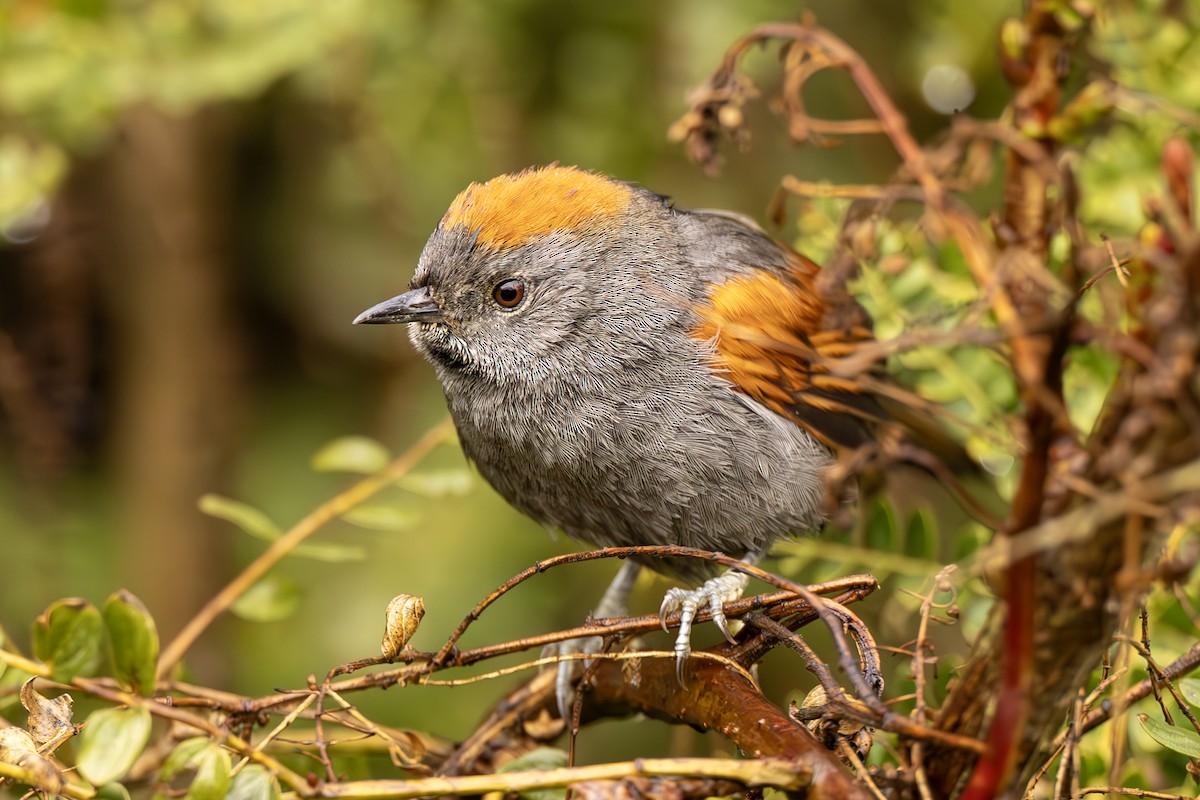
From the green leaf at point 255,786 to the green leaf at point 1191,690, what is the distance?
4.86 ft

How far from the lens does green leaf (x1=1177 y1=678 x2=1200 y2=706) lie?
210 cm

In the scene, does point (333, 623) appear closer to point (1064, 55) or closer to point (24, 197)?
point (24, 197)

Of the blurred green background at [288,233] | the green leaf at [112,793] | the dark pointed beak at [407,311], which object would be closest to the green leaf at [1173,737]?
the green leaf at [112,793]

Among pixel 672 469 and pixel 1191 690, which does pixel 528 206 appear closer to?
pixel 672 469

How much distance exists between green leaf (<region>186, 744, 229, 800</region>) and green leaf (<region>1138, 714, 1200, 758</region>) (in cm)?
140

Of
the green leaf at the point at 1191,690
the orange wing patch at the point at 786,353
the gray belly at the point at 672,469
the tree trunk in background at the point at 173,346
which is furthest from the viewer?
the tree trunk in background at the point at 173,346

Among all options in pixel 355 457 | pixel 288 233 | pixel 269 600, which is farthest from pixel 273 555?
pixel 288 233

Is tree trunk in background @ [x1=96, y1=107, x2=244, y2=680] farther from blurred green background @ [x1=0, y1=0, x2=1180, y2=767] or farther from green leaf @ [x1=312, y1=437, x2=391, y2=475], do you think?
green leaf @ [x1=312, y1=437, x2=391, y2=475]

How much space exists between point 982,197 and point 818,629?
185cm

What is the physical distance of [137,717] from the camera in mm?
1830

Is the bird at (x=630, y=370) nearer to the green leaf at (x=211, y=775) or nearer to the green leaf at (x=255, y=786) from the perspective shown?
the green leaf at (x=255, y=786)

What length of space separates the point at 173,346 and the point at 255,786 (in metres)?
4.43

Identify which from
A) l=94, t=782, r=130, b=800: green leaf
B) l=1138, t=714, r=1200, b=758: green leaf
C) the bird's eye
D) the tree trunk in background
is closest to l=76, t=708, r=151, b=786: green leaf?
l=94, t=782, r=130, b=800: green leaf

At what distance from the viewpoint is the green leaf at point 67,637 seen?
6.56ft
